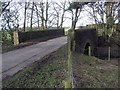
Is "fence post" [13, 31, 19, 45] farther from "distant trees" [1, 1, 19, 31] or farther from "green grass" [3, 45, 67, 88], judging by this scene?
"green grass" [3, 45, 67, 88]

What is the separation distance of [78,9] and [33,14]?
634 centimetres

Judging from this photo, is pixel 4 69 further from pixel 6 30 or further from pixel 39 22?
pixel 39 22

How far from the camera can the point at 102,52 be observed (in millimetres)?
28406

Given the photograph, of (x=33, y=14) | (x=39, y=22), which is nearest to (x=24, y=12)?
(x=33, y=14)

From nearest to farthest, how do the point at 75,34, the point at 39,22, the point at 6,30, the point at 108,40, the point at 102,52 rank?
the point at 75,34, the point at 6,30, the point at 102,52, the point at 108,40, the point at 39,22

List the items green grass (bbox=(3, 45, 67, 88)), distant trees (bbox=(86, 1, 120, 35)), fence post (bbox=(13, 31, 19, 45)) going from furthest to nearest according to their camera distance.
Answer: distant trees (bbox=(86, 1, 120, 35))
fence post (bbox=(13, 31, 19, 45))
green grass (bbox=(3, 45, 67, 88))

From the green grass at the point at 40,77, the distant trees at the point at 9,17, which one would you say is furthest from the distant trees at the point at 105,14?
the green grass at the point at 40,77

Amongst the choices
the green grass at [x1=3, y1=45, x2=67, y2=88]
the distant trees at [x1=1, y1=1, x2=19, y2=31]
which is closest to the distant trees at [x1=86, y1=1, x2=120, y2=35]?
the distant trees at [x1=1, y1=1, x2=19, y2=31]

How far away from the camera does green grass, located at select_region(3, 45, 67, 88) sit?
25.4 feet

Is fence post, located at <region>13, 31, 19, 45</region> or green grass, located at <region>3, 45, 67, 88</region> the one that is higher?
fence post, located at <region>13, 31, 19, 45</region>

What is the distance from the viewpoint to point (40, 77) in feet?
28.5

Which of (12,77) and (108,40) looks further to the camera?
(108,40)

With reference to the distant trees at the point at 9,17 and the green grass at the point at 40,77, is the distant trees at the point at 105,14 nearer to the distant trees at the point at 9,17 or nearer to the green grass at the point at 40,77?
the distant trees at the point at 9,17

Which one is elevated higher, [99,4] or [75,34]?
[99,4]
